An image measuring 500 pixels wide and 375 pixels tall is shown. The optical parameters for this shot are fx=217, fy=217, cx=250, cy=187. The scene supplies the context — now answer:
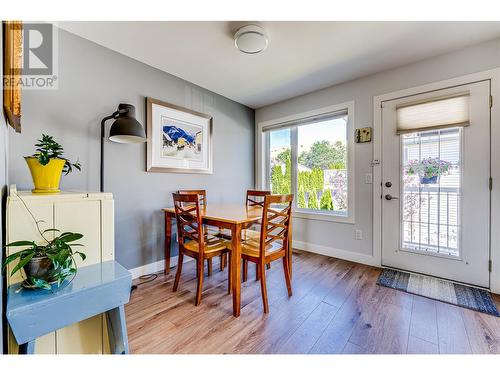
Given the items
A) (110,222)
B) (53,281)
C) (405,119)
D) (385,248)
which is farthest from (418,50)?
(53,281)

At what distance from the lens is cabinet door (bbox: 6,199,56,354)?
93 cm

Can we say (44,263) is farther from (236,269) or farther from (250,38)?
(250,38)

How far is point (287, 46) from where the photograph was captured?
206cm

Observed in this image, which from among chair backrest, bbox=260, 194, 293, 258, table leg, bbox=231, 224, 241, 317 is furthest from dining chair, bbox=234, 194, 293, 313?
table leg, bbox=231, 224, 241, 317

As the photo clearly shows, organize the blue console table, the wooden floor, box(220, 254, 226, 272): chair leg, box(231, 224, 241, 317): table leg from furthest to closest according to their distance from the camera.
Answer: box(220, 254, 226, 272): chair leg → box(231, 224, 241, 317): table leg → the wooden floor → the blue console table

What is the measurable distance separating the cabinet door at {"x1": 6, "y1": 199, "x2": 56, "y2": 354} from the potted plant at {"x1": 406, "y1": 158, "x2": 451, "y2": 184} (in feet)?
10.0

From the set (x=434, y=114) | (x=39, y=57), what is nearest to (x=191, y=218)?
(x=39, y=57)

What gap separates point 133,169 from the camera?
90.1 inches

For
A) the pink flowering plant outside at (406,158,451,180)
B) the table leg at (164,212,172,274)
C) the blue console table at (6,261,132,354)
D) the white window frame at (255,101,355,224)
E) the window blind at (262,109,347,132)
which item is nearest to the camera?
the blue console table at (6,261,132,354)

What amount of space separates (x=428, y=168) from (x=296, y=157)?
1635mm

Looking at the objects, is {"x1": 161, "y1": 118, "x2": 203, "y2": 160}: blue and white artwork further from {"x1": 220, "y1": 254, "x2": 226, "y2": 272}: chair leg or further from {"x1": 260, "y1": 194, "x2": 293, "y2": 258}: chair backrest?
{"x1": 260, "y1": 194, "x2": 293, "y2": 258}: chair backrest

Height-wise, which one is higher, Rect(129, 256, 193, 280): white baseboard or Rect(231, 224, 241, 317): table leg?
Rect(231, 224, 241, 317): table leg

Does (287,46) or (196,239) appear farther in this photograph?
(287,46)

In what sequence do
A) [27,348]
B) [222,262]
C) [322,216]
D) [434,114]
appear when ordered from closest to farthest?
[27,348] < [434,114] < [222,262] < [322,216]
